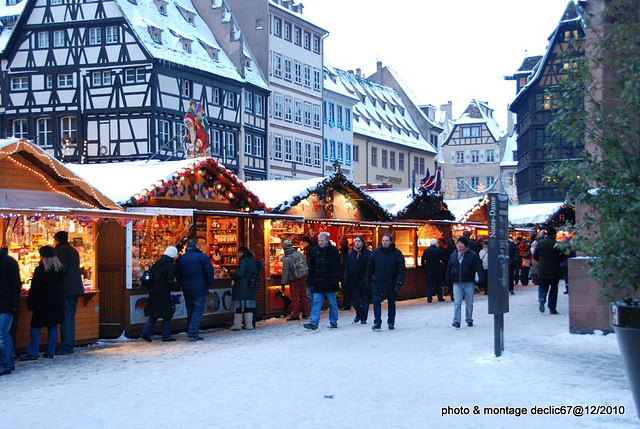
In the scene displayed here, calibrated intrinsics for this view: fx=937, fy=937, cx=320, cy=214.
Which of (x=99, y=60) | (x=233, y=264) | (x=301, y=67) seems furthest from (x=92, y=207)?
(x=301, y=67)

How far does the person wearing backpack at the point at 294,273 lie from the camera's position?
1817cm

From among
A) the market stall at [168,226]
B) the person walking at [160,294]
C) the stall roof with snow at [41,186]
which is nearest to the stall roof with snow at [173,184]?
the market stall at [168,226]

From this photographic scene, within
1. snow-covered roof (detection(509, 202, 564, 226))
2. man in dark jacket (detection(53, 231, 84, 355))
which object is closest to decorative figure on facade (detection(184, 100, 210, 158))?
man in dark jacket (detection(53, 231, 84, 355))

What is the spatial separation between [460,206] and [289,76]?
24290 millimetres

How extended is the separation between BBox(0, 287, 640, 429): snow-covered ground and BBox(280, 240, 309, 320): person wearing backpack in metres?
3.29

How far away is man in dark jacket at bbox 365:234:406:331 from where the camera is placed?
15547 millimetres

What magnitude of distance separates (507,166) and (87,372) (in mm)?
72093

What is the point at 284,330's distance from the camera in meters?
16.4

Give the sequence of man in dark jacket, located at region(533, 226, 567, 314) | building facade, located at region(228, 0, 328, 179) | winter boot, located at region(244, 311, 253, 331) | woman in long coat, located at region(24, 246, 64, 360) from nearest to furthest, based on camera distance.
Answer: woman in long coat, located at region(24, 246, 64, 360) → winter boot, located at region(244, 311, 253, 331) → man in dark jacket, located at region(533, 226, 567, 314) → building facade, located at region(228, 0, 328, 179)

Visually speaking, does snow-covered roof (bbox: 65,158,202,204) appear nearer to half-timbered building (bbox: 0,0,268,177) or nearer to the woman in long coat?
the woman in long coat

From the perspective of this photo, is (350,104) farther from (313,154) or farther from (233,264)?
(233,264)

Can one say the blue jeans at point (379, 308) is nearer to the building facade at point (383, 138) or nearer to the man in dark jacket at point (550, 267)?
the man in dark jacket at point (550, 267)

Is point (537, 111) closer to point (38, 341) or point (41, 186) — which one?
point (41, 186)

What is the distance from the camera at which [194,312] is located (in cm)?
1495
